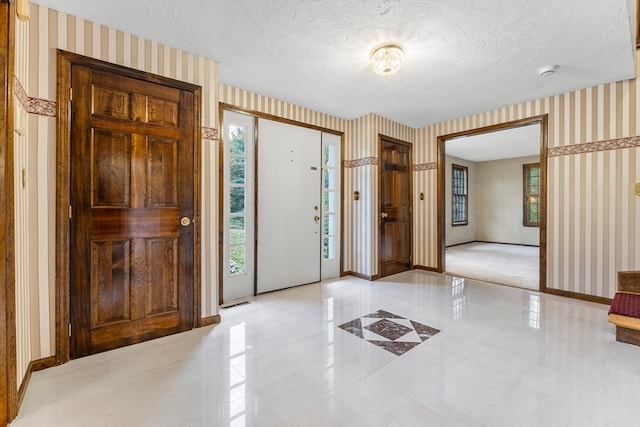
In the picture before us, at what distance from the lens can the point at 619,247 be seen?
129 inches

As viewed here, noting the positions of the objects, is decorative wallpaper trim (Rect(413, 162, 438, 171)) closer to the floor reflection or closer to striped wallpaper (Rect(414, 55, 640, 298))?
striped wallpaper (Rect(414, 55, 640, 298))

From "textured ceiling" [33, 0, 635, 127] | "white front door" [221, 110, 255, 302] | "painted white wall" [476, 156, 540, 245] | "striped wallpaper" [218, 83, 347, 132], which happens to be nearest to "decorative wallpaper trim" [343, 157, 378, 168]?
"striped wallpaper" [218, 83, 347, 132]

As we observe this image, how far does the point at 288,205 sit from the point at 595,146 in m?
3.95

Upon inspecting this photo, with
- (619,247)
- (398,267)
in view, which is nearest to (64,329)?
(398,267)

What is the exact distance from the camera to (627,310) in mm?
2410

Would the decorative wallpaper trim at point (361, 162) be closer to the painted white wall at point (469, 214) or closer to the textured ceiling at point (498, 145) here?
the textured ceiling at point (498, 145)

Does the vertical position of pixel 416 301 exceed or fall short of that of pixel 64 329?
it falls short

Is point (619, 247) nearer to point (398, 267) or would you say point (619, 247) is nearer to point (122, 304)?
point (398, 267)

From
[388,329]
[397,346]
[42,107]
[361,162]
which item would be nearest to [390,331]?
[388,329]

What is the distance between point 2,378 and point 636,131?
5.81 m

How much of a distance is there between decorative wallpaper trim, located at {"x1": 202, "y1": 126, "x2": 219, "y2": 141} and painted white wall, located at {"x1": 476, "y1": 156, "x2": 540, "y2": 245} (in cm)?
909

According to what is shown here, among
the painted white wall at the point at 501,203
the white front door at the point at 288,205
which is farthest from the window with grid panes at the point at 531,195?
the white front door at the point at 288,205

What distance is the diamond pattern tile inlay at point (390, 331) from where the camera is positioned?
92.4 inches

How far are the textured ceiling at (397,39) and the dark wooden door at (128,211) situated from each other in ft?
1.76
